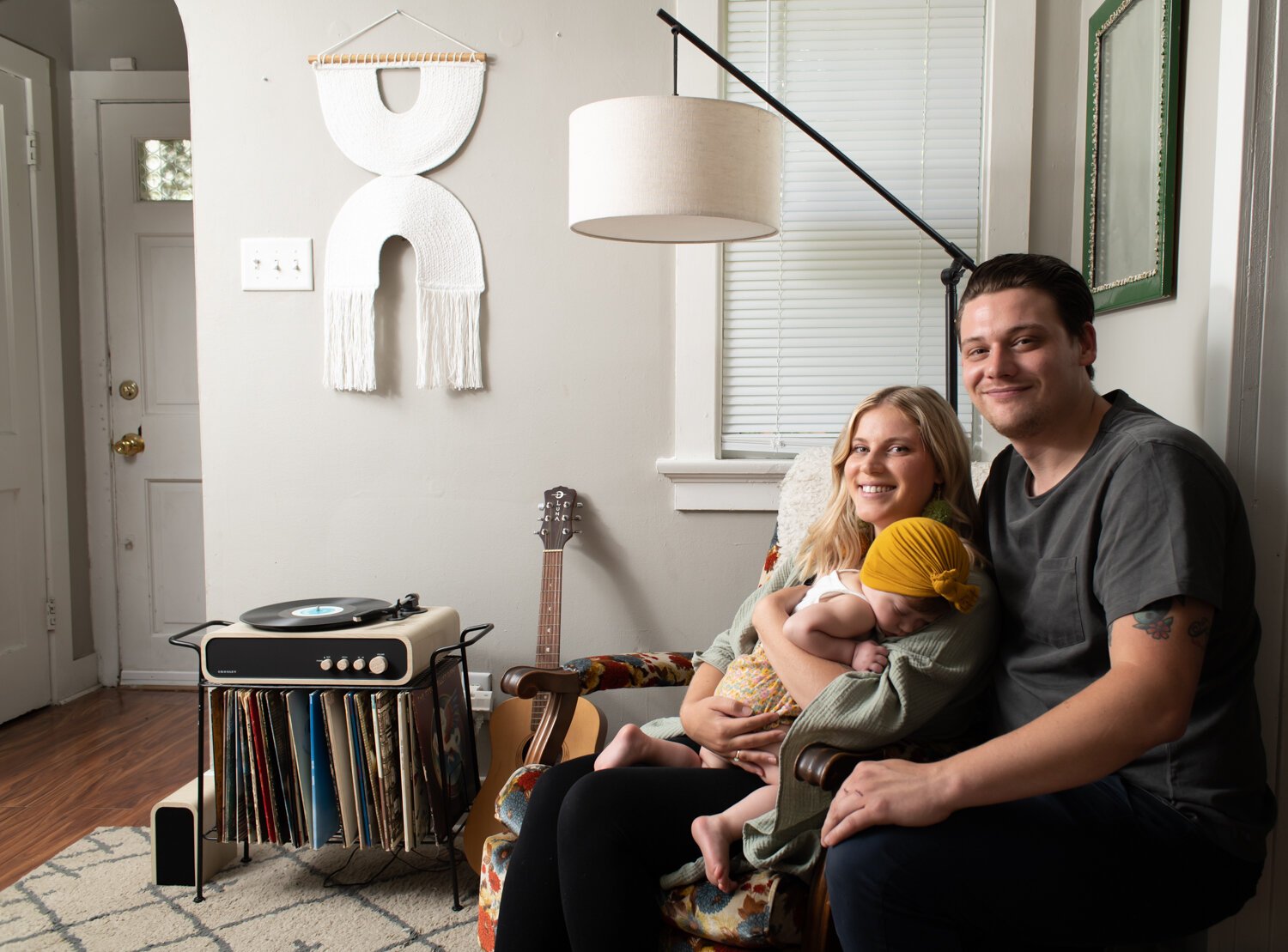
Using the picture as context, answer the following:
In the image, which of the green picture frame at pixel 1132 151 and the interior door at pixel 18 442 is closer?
the green picture frame at pixel 1132 151

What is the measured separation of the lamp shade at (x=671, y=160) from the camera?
185cm

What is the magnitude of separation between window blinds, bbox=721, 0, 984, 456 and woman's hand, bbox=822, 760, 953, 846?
1256mm

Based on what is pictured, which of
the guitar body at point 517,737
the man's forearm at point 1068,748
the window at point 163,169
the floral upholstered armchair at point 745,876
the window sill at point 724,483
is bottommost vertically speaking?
the guitar body at point 517,737

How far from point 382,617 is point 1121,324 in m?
1.60

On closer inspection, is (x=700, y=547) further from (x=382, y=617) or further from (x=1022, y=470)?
(x=1022, y=470)

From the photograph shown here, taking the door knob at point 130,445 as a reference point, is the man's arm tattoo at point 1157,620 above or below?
below

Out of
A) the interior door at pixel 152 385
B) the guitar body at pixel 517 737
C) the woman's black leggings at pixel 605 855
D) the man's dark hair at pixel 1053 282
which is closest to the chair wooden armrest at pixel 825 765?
the woman's black leggings at pixel 605 855

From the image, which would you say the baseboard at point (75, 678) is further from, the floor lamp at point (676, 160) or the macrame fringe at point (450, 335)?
the floor lamp at point (676, 160)

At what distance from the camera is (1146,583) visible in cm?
117

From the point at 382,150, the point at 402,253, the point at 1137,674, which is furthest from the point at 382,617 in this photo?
the point at 1137,674

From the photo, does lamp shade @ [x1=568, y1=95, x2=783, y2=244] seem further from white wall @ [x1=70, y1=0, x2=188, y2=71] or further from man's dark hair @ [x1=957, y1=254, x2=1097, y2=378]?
white wall @ [x1=70, y1=0, x2=188, y2=71]

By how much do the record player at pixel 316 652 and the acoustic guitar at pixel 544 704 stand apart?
0.99 feet

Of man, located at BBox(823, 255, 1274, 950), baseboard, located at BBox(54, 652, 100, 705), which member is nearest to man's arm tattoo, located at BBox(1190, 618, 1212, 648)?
man, located at BBox(823, 255, 1274, 950)

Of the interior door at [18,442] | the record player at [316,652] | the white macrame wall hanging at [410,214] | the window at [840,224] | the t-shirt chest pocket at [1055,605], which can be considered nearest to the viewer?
the t-shirt chest pocket at [1055,605]
